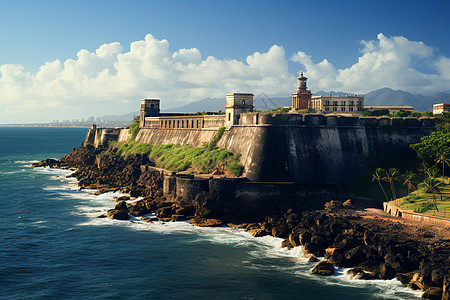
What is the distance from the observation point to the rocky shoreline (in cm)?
3559

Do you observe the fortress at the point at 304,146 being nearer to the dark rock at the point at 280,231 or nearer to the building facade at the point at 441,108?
the dark rock at the point at 280,231

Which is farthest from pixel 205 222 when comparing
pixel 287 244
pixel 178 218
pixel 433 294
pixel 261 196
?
pixel 433 294

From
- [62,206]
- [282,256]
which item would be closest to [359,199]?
[282,256]

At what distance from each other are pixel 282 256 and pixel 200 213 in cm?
1565

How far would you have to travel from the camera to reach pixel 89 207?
207 ft

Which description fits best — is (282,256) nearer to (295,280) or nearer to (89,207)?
(295,280)

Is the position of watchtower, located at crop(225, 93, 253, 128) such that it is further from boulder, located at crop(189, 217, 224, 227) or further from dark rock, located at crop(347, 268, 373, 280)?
dark rock, located at crop(347, 268, 373, 280)

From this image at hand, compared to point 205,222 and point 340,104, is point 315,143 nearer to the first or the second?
point 205,222

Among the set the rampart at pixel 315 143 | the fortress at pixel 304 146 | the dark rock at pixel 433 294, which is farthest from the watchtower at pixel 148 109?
the dark rock at pixel 433 294

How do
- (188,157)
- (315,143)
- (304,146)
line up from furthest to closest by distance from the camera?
(188,157) → (315,143) → (304,146)

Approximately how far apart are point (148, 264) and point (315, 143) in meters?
32.5

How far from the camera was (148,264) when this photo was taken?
131ft

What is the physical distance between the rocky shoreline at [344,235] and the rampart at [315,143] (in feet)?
24.0

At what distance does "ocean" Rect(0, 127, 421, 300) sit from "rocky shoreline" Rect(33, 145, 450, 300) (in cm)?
127
